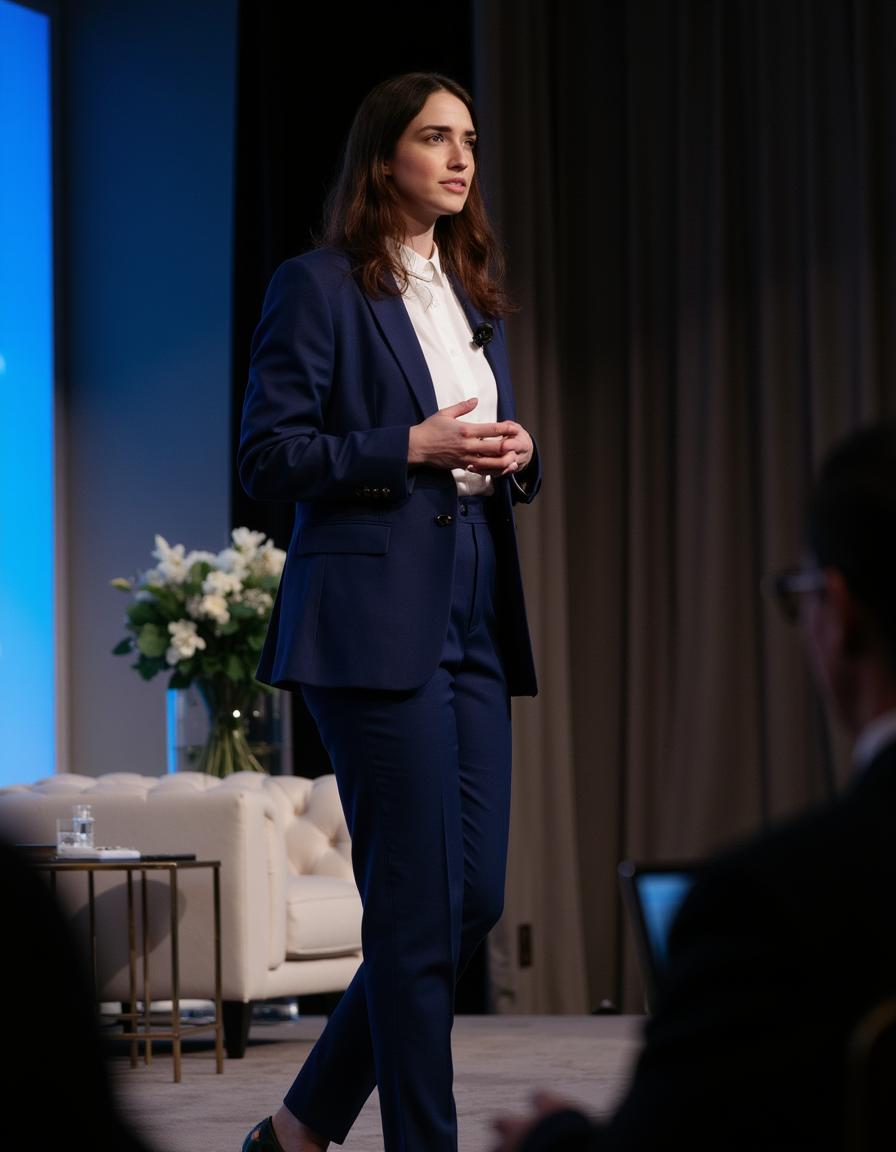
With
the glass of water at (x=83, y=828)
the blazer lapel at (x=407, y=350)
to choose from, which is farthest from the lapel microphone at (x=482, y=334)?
the glass of water at (x=83, y=828)

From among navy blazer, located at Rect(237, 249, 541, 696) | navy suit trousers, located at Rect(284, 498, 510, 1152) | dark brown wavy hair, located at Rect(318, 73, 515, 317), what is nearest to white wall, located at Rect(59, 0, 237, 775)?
dark brown wavy hair, located at Rect(318, 73, 515, 317)

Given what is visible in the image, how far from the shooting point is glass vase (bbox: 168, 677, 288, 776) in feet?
16.9

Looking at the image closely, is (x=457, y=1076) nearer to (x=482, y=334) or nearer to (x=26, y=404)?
(x=482, y=334)

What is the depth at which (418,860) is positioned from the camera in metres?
2.20

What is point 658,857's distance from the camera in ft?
19.1

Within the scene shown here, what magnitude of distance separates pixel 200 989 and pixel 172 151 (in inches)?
145

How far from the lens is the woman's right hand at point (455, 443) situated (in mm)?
2251

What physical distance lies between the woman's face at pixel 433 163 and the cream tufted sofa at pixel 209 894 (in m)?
2.42

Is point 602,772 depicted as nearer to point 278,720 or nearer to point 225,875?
point 278,720

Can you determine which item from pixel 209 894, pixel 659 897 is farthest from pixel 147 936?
pixel 659 897

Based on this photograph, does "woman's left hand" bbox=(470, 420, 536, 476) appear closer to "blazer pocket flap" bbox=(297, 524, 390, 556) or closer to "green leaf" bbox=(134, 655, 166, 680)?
"blazer pocket flap" bbox=(297, 524, 390, 556)

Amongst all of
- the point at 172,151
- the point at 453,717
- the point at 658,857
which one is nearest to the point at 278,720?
the point at 658,857

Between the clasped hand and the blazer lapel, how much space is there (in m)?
0.07

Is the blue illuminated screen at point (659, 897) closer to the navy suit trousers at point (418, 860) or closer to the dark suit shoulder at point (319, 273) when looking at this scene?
the navy suit trousers at point (418, 860)
